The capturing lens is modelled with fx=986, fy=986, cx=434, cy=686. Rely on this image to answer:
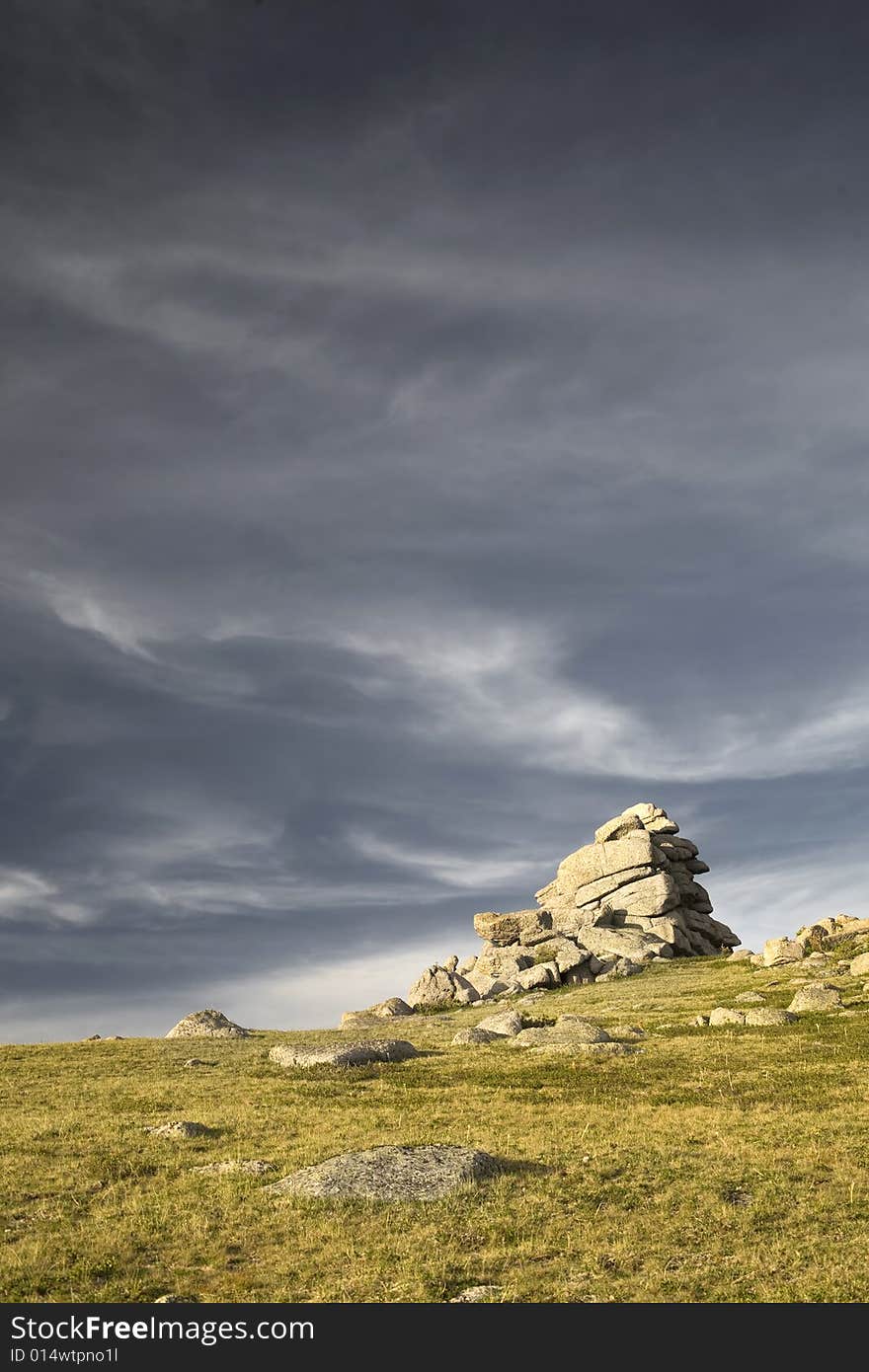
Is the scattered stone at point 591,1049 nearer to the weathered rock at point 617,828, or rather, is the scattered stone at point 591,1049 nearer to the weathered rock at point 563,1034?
the weathered rock at point 563,1034

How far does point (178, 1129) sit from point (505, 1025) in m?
29.8

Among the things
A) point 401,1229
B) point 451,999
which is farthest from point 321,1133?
point 451,999

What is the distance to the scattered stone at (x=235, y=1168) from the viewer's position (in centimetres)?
2672

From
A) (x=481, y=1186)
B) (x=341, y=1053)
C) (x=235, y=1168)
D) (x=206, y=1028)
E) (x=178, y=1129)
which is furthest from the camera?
(x=206, y=1028)

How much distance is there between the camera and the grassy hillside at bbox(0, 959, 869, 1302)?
1883 centimetres

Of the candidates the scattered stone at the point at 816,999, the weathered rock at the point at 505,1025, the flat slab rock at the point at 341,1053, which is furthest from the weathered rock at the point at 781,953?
the flat slab rock at the point at 341,1053

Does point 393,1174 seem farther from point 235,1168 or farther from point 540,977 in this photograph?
point 540,977

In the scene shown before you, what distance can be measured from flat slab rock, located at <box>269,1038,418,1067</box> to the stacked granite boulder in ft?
120

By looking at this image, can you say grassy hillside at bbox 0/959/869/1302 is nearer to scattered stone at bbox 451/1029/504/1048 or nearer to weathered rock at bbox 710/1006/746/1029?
scattered stone at bbox 451/1029/504/1048

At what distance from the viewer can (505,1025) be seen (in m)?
58.3

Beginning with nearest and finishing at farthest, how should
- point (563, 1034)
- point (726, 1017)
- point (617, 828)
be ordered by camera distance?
point (563, 1034) → point (726, 1017) → point (617, 828)

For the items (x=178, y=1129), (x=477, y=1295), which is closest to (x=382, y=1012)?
(x=178, y=1129)

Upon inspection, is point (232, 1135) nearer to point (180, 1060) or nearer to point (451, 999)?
point (180, 1060)

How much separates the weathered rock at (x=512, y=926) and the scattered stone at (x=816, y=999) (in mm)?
48117
